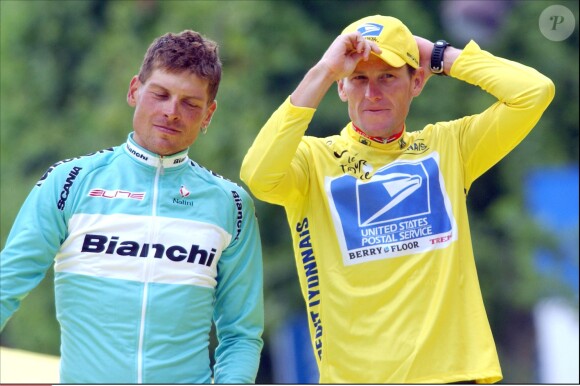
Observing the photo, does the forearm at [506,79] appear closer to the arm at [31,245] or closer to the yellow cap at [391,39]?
the yellow cap at [391,39]

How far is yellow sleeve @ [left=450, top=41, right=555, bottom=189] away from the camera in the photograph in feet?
14.0

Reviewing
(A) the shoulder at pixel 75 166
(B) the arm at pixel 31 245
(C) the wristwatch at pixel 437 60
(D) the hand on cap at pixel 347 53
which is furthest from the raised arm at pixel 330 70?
(B) the arm at pixel 31 245

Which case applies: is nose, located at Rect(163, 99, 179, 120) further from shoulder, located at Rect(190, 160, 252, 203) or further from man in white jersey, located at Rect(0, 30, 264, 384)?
shoulder, located at Rect(190, 160, 252, 203)

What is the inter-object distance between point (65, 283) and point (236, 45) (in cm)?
696

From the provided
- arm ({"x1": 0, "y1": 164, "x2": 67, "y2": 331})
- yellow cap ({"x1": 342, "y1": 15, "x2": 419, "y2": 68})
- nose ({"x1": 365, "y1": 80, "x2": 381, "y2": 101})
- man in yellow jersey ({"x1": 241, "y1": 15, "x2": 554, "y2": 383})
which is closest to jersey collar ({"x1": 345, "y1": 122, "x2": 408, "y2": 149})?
man in yellow jersey ({"x1": 241, "y1": 15, "x2": 554, "y2": 383})

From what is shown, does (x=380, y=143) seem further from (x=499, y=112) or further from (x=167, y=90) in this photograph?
(x=167, y=90)

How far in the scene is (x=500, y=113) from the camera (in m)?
4.30

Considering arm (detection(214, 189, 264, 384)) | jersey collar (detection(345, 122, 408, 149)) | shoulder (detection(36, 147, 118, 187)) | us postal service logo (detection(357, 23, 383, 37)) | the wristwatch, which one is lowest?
arm (detection(214, 189, 264, 384))

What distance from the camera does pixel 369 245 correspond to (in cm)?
410

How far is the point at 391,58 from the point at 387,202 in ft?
1.66

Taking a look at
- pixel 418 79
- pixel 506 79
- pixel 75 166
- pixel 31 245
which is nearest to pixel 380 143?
pixel 418 79

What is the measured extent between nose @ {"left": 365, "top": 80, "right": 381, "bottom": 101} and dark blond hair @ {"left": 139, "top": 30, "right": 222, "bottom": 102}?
551mm

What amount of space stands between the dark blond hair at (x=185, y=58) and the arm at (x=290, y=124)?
0.80 ft

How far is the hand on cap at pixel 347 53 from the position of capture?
401 centimetres
